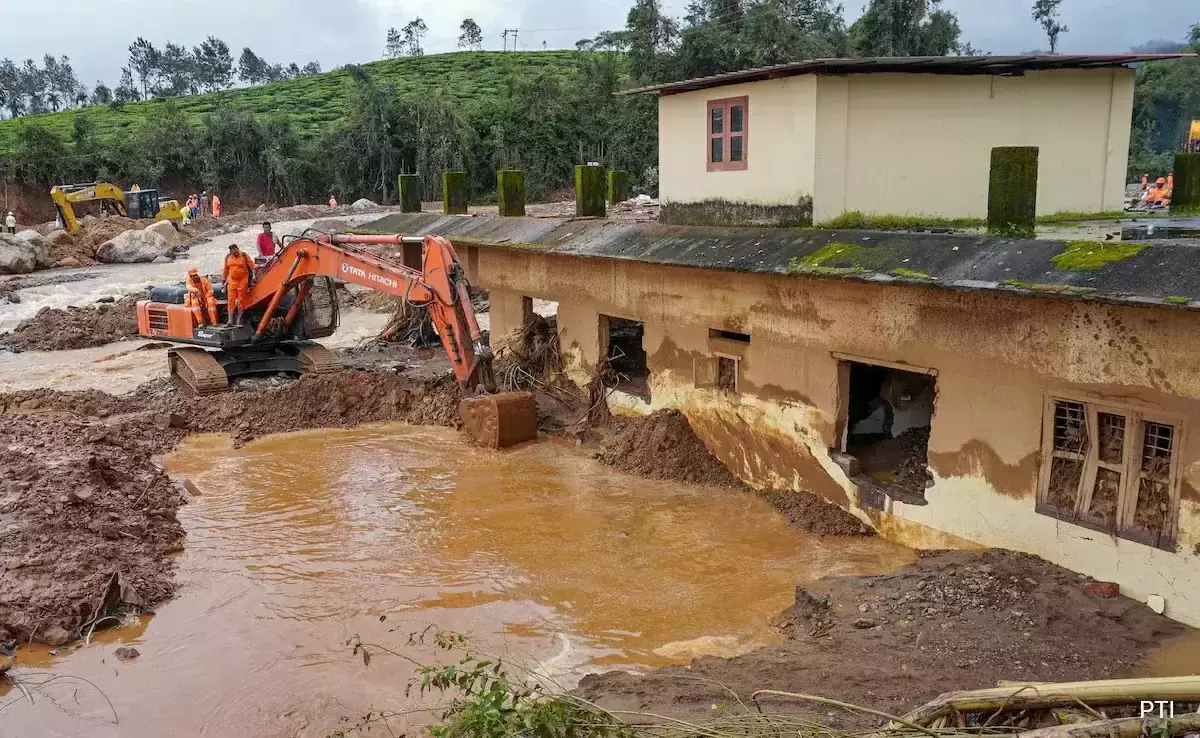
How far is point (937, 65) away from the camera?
11727 mm

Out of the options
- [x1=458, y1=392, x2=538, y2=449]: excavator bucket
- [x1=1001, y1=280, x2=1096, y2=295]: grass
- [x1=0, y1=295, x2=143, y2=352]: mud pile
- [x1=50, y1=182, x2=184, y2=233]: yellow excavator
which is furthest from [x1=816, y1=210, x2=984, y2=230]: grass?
[x1=50, y1=182, x2=184, y2=233]: yellow excavator

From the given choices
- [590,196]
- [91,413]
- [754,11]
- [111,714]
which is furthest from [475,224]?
[754,11]

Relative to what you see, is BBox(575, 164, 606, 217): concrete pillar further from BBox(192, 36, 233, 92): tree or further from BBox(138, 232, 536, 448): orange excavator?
BBox(192, 36, 233, 92): tree

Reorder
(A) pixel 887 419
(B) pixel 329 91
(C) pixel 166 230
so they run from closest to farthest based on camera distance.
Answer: (A) pixel 887 419
(C) pixel 166 230
(B) pixel 329 91

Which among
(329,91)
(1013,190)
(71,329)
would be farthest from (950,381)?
(329,91)

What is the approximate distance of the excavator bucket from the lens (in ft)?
43.1

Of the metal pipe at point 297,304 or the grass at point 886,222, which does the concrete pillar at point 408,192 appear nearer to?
the metal pipe at point 297,304

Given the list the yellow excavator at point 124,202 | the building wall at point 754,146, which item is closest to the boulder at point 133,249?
the yellow excavator at point 124,202

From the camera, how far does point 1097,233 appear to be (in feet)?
34.9

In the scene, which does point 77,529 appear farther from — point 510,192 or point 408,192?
point 408,192

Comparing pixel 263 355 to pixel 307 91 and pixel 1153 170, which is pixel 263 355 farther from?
pixel 307 91

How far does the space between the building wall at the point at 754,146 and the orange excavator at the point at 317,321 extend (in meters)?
3.59

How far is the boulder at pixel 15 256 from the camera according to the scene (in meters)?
30.7

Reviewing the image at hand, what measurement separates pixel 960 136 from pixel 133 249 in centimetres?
2957
